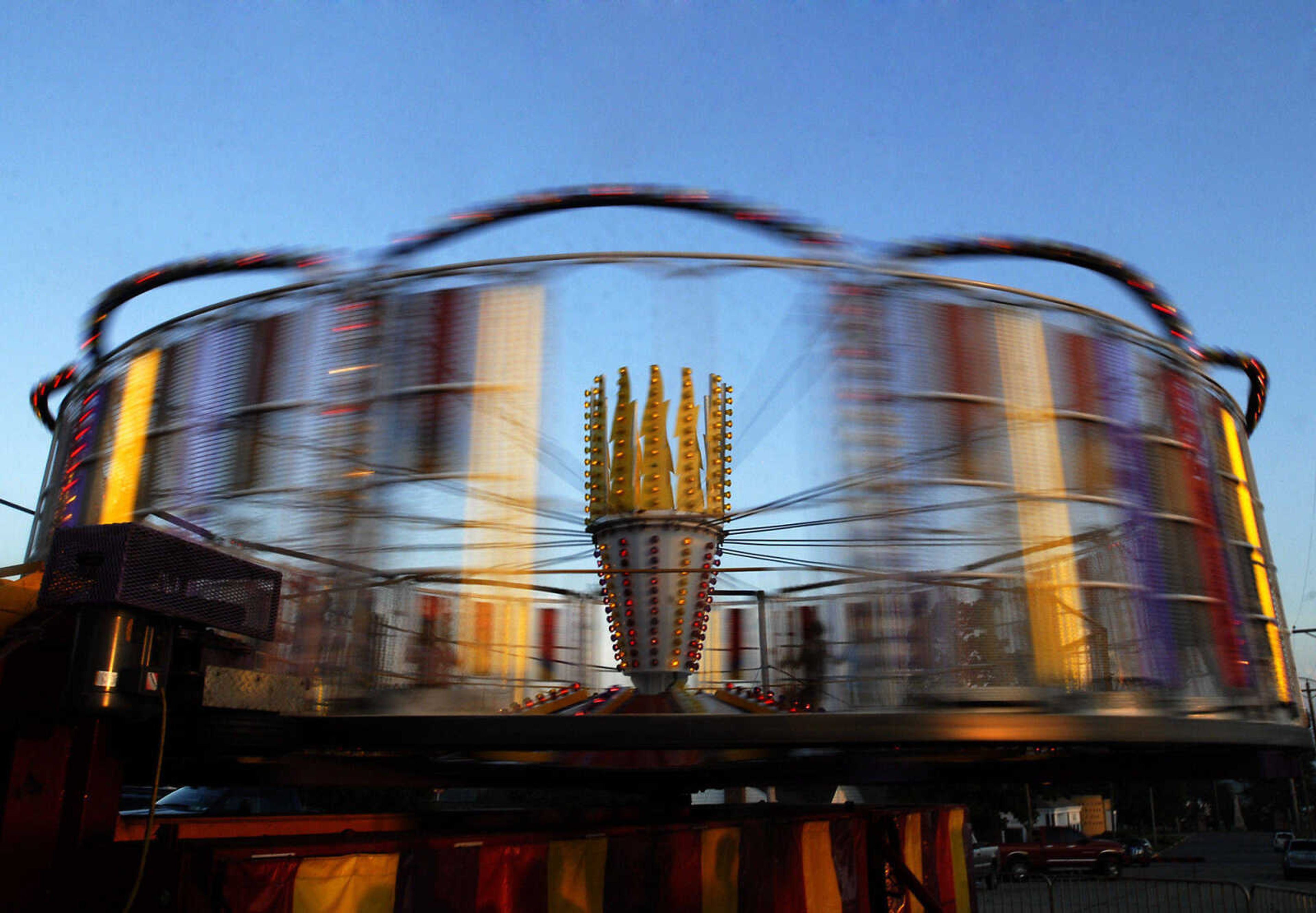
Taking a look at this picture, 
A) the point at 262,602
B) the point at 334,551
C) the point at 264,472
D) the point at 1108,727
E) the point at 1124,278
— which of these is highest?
the point at 1124,278

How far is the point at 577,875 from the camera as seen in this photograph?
7.80 m

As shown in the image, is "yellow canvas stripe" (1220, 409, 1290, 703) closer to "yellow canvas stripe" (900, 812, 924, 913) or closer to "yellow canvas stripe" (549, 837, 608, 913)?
"yellow canvas stripe" (900, 812, 924, 913)

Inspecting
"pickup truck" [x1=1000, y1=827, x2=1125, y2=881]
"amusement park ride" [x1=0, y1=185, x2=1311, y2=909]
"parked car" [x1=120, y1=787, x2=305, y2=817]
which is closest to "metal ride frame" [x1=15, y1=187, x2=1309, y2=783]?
"amusement park ride" [x1=0, y1=185, x2=1311, y2=909]

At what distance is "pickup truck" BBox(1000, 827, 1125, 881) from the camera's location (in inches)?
1105

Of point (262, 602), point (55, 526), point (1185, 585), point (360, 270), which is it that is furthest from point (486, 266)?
point (1185, 585)

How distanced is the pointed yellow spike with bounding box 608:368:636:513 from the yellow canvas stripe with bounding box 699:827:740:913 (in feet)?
10.4

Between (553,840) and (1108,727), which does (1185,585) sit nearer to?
(1108,727)

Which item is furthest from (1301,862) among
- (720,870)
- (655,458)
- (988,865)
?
(655,458)

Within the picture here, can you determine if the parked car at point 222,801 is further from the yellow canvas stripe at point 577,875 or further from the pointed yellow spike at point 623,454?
the yellow canvas stripe at point 577,875

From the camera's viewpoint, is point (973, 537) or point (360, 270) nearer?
point (973, 537)

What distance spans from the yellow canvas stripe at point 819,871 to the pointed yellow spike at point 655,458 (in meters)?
3.42

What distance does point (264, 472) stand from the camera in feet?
30.1

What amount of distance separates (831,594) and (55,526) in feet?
27.6

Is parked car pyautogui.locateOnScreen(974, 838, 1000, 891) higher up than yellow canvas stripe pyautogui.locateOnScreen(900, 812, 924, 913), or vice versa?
yellow canvas stripe pyautogui.locateOnScreen(900, 812, 924, 913)
